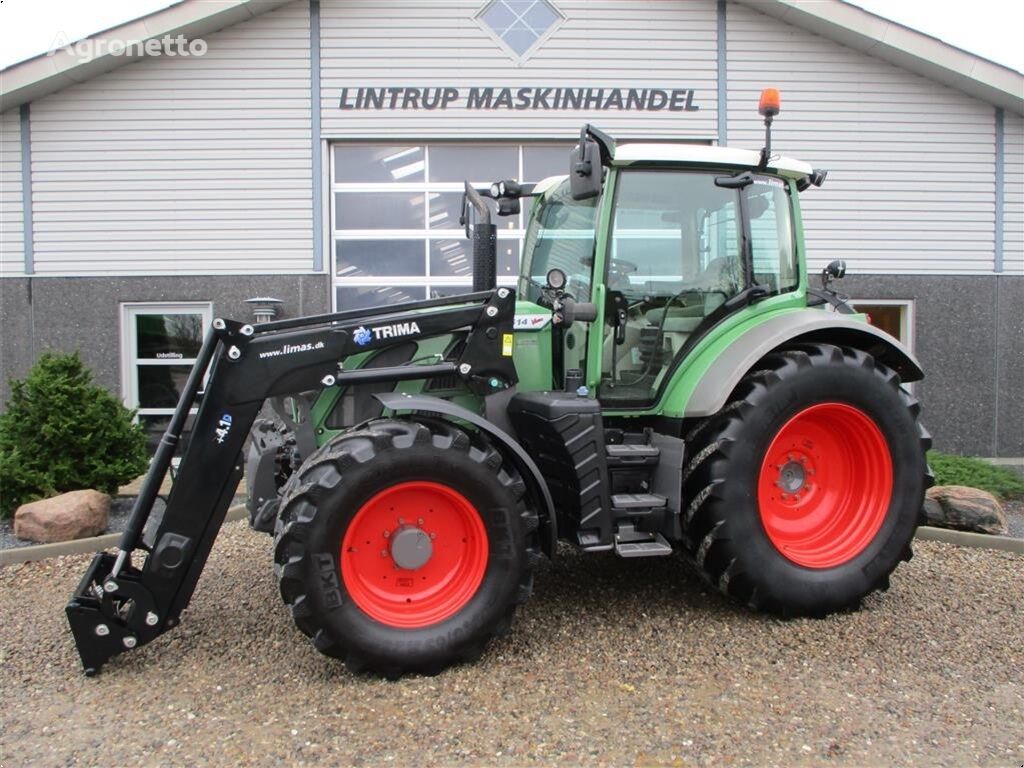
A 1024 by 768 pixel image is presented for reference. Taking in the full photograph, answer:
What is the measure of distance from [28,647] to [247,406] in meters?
1.65

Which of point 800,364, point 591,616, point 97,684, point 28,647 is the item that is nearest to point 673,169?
point 800,364

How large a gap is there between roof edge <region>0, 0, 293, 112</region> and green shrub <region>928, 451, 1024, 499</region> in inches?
316

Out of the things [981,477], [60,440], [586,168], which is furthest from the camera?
[981,477]

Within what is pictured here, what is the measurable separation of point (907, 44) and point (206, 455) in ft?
27.4

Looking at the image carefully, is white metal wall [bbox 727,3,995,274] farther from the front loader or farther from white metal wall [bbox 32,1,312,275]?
white metal wall [bbox 32,1,312,275]

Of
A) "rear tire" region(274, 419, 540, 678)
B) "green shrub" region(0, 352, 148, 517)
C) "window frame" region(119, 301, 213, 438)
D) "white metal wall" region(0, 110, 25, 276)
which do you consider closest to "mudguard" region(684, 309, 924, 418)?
"rear tire" region(274, 419, 540, 678)

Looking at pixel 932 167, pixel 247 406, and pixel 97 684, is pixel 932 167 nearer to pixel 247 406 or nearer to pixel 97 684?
pixel 247 406

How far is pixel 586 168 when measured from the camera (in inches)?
139

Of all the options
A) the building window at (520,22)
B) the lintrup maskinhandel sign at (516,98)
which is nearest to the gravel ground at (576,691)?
the lintrup maskinhandel sign at (516,98)

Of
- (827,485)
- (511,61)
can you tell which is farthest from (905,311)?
(827,485)

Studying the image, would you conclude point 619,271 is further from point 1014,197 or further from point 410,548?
point 1014,197

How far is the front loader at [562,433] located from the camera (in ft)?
10.6

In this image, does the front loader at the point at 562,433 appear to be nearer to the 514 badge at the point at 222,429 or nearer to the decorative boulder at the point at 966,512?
the 514 badge at the point at 222,429

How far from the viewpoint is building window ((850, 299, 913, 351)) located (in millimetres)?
8664
